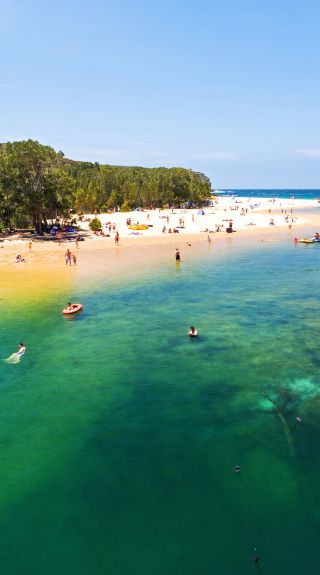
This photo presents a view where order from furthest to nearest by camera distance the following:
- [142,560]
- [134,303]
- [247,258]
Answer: [247,258] → [134,303] → [142,560]

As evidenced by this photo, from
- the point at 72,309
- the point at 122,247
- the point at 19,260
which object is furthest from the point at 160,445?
the point at 122,247

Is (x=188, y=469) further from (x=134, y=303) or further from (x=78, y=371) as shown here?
(x=134, y=303)

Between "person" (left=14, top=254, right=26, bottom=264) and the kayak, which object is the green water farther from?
"person" (left=14, top=254, right=26, bottom=264)

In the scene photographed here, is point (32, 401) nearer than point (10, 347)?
Yes

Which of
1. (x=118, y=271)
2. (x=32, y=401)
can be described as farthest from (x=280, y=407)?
(x=118, y=271)

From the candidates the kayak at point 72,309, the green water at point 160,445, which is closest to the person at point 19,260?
the kayak at point 72,309

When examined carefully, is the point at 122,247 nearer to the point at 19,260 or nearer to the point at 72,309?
the point at 19,260

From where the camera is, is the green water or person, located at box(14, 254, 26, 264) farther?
person, located at box(14, 254, 26, 264)

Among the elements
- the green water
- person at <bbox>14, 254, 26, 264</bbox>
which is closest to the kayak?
the green water

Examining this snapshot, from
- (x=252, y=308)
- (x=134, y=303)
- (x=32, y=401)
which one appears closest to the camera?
(x=32, y=401)
